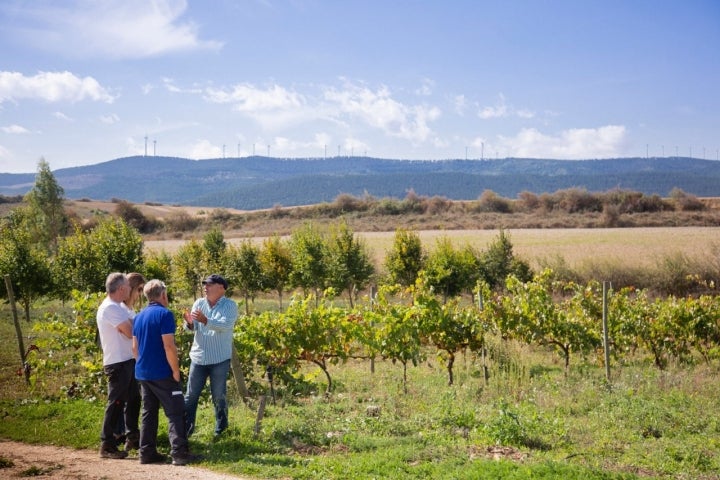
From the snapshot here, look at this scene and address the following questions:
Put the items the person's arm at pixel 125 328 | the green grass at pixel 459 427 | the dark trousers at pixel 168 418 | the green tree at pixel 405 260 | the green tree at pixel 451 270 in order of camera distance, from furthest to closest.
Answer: the green tree at pixel 405 260 → the green tree at pixel 451 270 → the person's arm at pixel 125 328 → the dark trousers at pixel 168 418 → the green grass at pixel 459 427

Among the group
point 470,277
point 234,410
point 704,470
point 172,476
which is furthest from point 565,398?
point 470,277

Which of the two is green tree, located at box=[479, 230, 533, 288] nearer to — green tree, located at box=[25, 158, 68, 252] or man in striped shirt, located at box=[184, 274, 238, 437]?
man in striped shirt, located at box=[184, 274, 238, 437]

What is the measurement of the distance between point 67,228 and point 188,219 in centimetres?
2697

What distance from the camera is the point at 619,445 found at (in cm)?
767

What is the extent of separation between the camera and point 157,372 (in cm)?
698

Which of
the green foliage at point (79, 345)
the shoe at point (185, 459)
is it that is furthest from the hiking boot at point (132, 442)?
the green foliage at point (79, 345)

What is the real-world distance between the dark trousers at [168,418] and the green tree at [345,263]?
22.3 meters

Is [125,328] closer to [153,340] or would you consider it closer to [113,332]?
[113,332]

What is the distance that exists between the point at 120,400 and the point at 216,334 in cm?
139

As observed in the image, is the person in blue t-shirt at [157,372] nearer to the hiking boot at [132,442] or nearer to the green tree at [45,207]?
the hiking boot at [132,442]

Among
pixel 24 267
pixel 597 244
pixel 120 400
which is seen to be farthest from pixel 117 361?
pixel 597 244

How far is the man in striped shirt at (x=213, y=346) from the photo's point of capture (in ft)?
24.9

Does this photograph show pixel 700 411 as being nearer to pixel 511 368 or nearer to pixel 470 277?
pixel 511 368

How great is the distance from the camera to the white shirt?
291 inches
